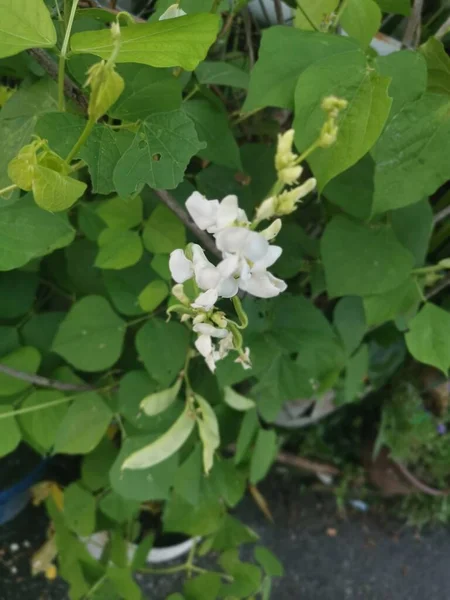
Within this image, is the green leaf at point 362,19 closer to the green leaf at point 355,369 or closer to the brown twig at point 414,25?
the brown twig at point 414,25

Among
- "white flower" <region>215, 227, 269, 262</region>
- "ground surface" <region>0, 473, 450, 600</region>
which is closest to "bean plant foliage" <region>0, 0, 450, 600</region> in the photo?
"white flower" <region>215, 227, 269, 262</region>

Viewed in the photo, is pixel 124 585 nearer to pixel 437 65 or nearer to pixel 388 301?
pixel 388 301

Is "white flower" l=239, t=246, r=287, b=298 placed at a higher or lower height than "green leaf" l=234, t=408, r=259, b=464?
higher

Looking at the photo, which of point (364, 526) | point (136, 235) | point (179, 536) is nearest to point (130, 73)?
point (136, 235)

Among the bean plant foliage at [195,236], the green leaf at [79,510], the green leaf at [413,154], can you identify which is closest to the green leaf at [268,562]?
the bean plant foliage at [195,236]

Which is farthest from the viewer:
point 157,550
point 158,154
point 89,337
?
point 157,550

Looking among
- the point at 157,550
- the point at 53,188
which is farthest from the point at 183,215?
the point at 157,550

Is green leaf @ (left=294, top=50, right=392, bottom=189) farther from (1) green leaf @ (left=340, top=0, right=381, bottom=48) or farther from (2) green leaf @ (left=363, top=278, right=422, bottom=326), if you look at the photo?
(2) green leaf @ (left=363, top=278, right=422, bottom=326)
